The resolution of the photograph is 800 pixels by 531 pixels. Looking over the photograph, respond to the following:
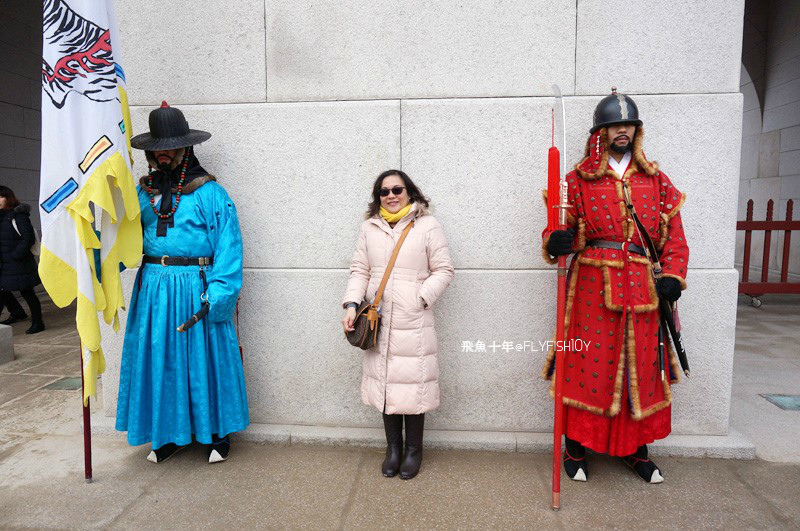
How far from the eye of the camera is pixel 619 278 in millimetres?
2797

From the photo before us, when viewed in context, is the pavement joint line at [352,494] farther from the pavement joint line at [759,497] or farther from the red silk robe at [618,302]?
the pavement joint line at [759,497]

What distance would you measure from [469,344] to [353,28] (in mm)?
2257

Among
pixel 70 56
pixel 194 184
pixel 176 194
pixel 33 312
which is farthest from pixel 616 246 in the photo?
pixel 33 312

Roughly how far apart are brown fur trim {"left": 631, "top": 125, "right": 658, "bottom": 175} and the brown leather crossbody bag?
1.32 m

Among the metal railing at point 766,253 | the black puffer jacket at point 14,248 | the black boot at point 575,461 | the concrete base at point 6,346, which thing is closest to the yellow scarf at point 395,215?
the black boot at point 575,461

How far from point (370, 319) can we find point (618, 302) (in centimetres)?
136

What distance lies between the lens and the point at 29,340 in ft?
20.6

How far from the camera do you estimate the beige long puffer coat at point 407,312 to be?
296 centimetres

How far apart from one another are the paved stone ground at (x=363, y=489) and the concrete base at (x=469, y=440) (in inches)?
2.5

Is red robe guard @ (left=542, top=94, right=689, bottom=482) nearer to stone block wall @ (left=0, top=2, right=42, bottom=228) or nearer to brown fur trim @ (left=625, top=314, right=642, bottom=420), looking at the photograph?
brown fur trim @ (left=625, top=314, right=642, bottom=420)

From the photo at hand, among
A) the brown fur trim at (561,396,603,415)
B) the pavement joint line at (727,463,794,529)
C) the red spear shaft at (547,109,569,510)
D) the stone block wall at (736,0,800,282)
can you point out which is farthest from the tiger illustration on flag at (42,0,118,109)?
the stone block wall at (736,0,800,282)

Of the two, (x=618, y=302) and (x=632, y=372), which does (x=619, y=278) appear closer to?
(x=618, y=302)

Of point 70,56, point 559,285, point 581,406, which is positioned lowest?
point 581,406

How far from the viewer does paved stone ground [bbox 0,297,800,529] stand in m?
2.61
